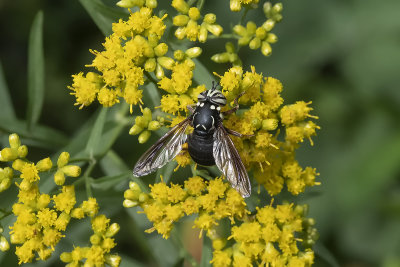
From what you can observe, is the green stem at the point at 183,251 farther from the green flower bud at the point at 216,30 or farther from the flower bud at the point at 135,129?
the green flower bud at the point at 216,30

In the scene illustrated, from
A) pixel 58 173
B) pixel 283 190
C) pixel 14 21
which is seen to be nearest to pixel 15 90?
pixel 14 21

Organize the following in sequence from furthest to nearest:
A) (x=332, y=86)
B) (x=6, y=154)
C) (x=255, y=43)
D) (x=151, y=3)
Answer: (x=332, y=86) < (x=255, y=43) < (x=151, y=3) < (x=6, y=154)

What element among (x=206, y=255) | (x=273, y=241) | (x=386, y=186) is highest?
(x=273, y=241)

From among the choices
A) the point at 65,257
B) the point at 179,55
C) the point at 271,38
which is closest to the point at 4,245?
the point at 65,257

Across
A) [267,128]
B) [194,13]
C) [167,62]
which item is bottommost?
[267,128]

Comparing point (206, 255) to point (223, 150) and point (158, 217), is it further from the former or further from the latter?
point (223, 150)

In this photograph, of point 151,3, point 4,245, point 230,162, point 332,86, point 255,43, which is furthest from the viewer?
point 332,86

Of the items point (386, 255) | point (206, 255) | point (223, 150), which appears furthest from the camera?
point (386, 255)

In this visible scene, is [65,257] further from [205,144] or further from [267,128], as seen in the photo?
[267,128]
